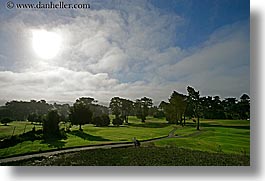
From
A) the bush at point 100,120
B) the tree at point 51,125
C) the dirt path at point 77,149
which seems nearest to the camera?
the dirt path at point 77,149

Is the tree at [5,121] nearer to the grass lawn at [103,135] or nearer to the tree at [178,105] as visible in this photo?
the grass lawn at [103,135]

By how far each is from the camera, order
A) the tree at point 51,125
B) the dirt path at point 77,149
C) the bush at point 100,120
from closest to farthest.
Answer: the dirt path at point 77,149, the tree at point 51,125, the bush at point 100,120

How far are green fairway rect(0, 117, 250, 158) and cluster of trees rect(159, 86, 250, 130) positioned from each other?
70 millimetres

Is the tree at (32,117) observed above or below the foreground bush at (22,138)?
above

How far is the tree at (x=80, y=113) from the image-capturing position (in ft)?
11.7

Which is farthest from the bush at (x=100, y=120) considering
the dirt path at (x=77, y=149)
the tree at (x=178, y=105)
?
the tree at (x=178, y=105)

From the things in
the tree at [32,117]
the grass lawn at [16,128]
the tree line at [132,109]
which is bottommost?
the grass lawn at [16,128]

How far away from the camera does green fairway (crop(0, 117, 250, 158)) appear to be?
3.51 meters

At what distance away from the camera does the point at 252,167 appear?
11.3ft

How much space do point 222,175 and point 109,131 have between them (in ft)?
4.11

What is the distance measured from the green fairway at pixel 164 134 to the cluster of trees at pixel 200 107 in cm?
7

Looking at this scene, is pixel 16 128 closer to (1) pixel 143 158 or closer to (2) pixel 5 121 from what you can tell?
(2) pixel 5 121

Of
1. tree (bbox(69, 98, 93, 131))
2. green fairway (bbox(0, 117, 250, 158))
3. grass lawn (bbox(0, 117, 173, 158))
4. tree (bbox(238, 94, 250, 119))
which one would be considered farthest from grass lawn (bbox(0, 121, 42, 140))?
tree (bbox(238, 94, 250, 119))

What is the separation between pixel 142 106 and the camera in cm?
368
